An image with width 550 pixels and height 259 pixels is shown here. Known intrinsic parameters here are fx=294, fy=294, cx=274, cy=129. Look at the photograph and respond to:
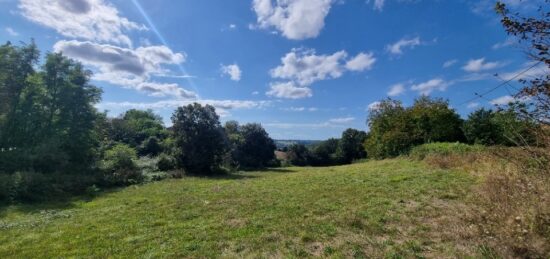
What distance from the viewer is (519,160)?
197 inches

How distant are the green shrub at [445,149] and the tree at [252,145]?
69.1 feet

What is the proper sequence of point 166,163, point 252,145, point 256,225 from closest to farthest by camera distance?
1. point 256,225
2. point 166,163
3. point 252,145

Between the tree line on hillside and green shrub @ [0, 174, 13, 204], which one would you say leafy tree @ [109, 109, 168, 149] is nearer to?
the tree line on hillside

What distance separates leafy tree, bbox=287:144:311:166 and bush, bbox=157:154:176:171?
29.4m

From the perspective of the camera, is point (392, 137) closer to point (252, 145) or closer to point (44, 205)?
point (252, 145)

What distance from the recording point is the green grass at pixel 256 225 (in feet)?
18.4

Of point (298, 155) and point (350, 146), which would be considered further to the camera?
point (350, 146)

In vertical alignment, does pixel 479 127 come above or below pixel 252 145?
above

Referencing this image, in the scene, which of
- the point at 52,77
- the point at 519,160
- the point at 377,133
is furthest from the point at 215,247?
the point at 377,133

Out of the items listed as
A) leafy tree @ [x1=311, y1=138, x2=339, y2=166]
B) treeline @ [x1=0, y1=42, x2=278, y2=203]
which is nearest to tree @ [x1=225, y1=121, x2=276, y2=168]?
treeline @ [x1=0, y1=42, x2=278, y2=203]

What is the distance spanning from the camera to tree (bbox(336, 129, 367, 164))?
57469 mm

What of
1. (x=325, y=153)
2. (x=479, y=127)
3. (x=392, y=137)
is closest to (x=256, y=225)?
(x=392, y=137)

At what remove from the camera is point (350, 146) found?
58.4m

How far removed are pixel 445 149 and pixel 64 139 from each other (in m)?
25.2
